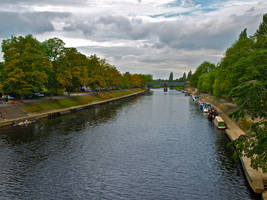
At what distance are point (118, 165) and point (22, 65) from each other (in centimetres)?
6110

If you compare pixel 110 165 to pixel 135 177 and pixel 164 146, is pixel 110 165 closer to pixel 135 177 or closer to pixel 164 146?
pixel 135 177

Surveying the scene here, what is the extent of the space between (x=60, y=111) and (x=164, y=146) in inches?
2176

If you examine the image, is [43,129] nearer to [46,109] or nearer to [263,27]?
[46,109]

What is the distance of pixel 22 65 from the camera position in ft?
285

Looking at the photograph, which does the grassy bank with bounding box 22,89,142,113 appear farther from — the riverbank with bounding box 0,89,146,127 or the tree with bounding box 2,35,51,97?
the tree with bounding box 2,35,51,97

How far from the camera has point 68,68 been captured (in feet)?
370

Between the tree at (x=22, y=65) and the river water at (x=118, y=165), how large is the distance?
21713 mm

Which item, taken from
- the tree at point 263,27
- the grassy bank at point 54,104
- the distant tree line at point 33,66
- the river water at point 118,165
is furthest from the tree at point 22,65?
the tree at point 263,27

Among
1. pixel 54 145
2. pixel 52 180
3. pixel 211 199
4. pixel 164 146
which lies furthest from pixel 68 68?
pixel 211 199

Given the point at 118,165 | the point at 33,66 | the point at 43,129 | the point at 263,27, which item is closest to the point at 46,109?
the point at 33,66

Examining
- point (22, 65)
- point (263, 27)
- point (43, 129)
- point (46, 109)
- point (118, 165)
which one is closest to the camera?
point (118, 165)

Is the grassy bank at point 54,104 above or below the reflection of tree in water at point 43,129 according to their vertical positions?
above

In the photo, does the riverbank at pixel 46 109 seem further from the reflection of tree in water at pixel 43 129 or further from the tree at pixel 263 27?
the tree at pixel 263 27

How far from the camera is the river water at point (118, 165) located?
3102 centimetres
